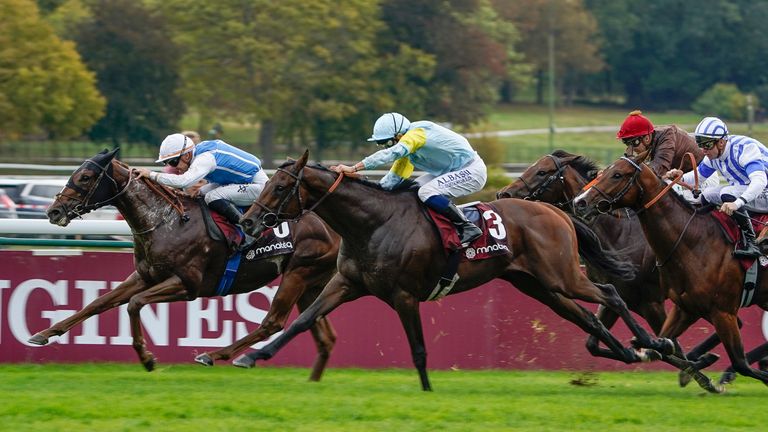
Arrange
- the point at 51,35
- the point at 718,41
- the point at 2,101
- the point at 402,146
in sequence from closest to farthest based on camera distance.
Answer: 1. the point at 402,146
2. the point at 2,101
3. the point at 51,35
4. the point at 718,41

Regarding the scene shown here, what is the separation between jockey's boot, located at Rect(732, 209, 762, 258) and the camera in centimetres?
901

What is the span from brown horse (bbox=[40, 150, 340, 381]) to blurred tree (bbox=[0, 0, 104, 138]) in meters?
32.2

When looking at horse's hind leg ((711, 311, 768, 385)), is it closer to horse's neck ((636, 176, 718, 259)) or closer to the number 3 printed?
horse's neck ((636, 176, 718, 259))

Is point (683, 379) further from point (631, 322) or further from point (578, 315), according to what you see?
point (578, 315)

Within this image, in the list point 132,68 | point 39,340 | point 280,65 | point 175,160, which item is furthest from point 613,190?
point 132,68

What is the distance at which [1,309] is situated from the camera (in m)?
10.9

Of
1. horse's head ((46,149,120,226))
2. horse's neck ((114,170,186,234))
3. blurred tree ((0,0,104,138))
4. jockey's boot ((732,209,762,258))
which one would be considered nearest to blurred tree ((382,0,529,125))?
blurred tree ((0,0,104,138))

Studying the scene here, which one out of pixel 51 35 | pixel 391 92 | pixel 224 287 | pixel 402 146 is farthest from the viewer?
pixel 391 92

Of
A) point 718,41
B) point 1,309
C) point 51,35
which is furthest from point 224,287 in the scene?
point 718,41

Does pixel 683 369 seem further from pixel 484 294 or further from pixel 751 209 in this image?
pixel 484 294

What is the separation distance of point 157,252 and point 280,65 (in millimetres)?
37867

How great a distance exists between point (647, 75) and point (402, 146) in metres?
74.6

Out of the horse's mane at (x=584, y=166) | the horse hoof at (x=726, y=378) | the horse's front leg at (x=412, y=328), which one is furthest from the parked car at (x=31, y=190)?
the horse hoof at (x=726, y=378)

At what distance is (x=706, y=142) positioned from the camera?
9172 millimetres
